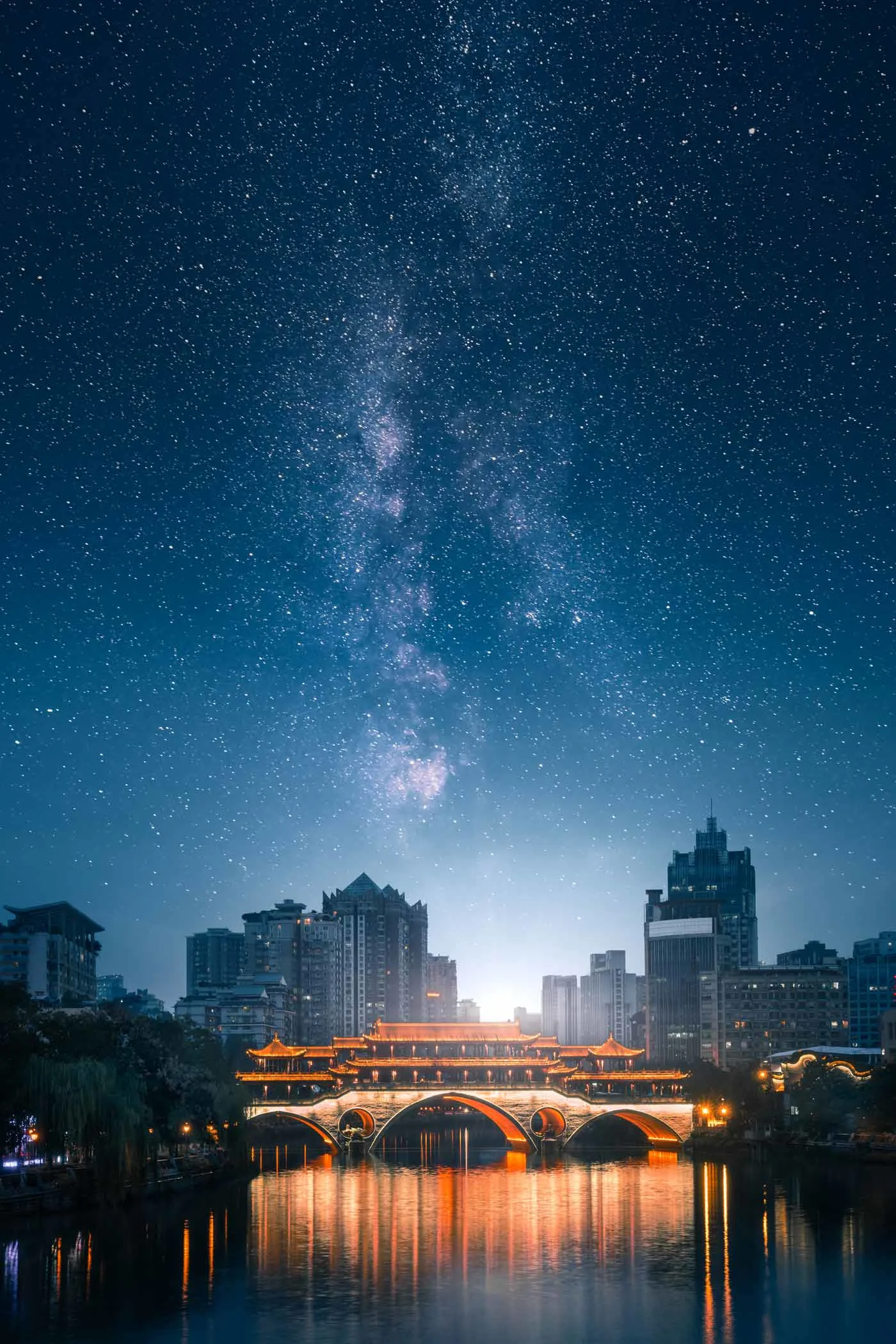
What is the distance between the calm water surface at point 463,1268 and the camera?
3244 cm

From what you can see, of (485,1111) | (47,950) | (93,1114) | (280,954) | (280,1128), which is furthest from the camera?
(280,954)

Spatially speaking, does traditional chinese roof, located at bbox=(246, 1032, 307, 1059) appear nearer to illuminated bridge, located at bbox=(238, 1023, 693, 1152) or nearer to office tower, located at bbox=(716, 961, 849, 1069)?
illuminated bridge, located at bbox=(238, 1023, 693, 1152)

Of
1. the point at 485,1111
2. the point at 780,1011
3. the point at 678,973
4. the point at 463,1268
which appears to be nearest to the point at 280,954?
the point at 678,973

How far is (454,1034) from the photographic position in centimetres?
11050

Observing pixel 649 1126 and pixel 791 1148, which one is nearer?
pixel 791 1148

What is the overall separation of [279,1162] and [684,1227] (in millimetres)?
38960

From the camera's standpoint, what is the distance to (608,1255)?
42938mm

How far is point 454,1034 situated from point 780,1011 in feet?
222

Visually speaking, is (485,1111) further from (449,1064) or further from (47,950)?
(47,950)

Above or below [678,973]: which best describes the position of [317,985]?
below

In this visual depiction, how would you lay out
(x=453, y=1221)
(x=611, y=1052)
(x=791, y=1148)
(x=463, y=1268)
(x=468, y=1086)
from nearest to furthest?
(x=463, y=1268)
(x=453, y=1221)
(x=791, y=1148)
(x=468, y=1086)
(x=611, y=1052)

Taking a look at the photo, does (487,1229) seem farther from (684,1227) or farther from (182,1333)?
(182,1333)

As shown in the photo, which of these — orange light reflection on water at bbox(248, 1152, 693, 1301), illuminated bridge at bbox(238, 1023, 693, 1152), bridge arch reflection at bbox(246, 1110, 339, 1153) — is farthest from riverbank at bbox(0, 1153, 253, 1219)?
illuminated bridge at bbox(238, 1023, 693, 1152)

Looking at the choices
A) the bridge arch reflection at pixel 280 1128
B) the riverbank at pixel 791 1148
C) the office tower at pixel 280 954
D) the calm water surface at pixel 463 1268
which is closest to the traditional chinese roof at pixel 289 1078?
the bridge arch reflection at pixel 280 1128
